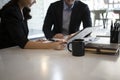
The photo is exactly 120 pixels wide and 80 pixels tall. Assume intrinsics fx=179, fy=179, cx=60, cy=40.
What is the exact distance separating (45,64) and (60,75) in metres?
0.22

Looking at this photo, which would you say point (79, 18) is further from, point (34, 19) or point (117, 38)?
point (34, 19)

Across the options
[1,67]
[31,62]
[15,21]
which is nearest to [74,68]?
[31,62]

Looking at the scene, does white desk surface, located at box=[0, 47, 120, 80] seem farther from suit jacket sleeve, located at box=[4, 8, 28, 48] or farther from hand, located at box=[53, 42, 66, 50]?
suit jacket sleeve, located at box=[4, 8, 28, 48]

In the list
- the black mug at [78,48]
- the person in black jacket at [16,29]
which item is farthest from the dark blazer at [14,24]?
the black mug at [78,48]

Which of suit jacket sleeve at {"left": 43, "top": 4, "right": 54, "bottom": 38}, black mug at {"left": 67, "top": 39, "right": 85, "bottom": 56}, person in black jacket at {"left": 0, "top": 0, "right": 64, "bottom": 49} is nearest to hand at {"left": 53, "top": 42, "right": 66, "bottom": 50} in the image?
person in black jacket at {"left": 0, "top": 0, "right": 64, "bottom": 49}

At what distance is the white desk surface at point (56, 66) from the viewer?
35.5 inches

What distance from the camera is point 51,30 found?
2.25 metres

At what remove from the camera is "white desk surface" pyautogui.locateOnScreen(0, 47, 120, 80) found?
0.90m

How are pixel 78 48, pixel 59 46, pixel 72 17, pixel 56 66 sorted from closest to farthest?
pixel 56 66 → pixel 78 48 → pixel 59 46 → pixel 72 17

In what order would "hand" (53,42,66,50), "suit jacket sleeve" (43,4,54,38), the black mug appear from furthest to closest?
"suit jacket sleeve" (43,4,54,38) < "hand" (53,42,66,50) < the black mug

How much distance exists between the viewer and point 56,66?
1.06 meters

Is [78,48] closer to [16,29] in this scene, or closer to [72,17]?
[16,29]

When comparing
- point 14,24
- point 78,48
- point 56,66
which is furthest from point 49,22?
point 56,66

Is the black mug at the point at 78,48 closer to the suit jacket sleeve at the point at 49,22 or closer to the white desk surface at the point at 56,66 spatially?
the white desk surface at the point at 56,66
